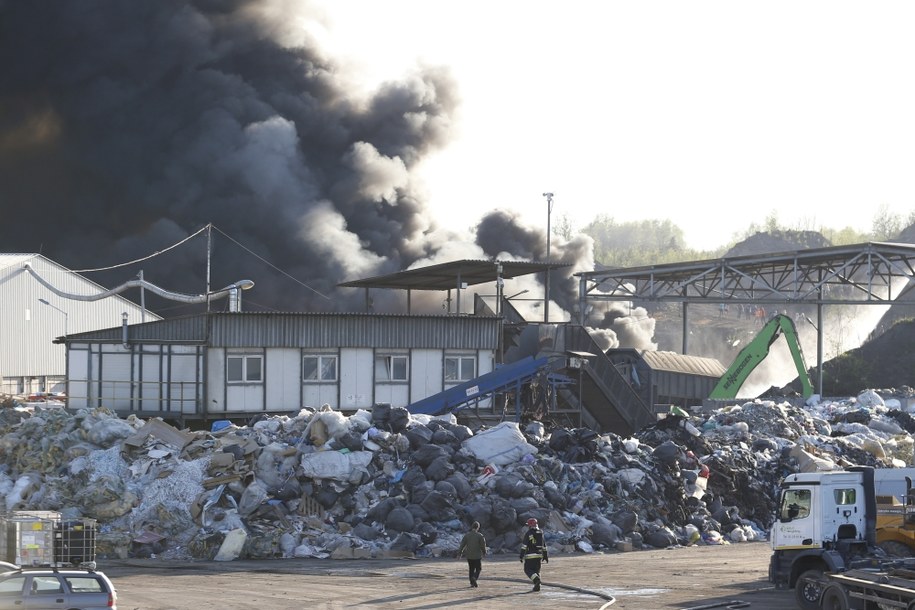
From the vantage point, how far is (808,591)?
19.5 metres

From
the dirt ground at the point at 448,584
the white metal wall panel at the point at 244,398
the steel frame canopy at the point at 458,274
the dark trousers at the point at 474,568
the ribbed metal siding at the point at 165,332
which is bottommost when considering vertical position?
the dirt ground at the point at 448,584

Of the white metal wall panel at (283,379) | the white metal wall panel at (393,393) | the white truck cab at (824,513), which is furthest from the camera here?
the white metal wall panel at (393,393)

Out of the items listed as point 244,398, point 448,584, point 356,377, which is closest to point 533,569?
point 448,584

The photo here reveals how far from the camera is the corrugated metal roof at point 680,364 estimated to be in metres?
58.1

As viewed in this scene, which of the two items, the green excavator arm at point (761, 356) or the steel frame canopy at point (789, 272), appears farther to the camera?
the green excavator arm at point (761, 356)

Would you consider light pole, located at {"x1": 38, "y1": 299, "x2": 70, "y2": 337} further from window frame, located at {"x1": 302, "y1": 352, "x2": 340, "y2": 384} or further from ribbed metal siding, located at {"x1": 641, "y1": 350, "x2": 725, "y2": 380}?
ribbed metal siding, located at {"x1": 641, "y1": 350, "x2": 725, "y2": 380}

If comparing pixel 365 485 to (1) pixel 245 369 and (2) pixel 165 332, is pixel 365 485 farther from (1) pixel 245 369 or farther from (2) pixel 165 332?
(2) pixel 165 332

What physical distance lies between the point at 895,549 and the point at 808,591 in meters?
3.37

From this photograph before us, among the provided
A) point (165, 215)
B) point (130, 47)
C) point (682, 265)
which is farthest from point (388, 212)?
Result: point (682, 265)

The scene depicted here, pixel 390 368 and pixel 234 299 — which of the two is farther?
pixel 234 299

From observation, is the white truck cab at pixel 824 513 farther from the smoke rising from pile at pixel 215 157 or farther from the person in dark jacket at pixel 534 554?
the smoke rising from pile at pixel 215 157

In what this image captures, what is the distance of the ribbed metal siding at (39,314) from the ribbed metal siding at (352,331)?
82.0 ft

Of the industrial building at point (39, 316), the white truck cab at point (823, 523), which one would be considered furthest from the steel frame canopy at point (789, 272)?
the white truck cab at point (823, 523)

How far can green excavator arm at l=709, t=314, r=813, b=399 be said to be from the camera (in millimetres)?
56875
